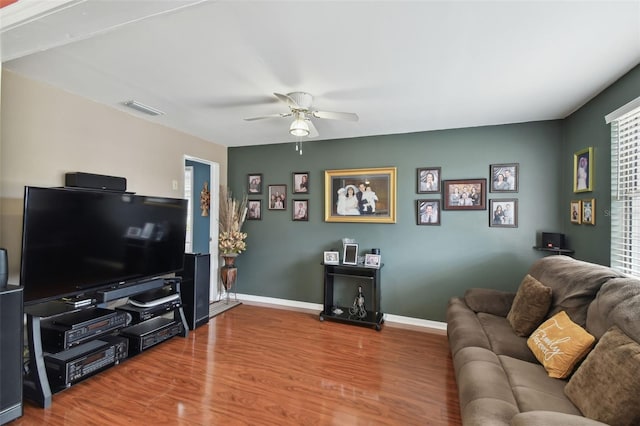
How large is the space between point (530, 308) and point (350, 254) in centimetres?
208

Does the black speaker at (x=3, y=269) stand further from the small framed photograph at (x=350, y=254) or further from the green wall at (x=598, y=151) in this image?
the green wall at (x=598, y=151)

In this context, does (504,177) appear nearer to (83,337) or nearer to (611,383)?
(611,383)

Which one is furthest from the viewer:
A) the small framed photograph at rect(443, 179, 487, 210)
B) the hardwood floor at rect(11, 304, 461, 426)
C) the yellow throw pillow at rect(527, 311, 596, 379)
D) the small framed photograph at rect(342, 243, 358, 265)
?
the small framed photograph at rect(342, 243, 358, 265)

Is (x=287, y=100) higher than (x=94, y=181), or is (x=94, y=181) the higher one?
(x=287, y=100)

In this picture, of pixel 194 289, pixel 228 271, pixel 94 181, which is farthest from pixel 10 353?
pixel 228 271

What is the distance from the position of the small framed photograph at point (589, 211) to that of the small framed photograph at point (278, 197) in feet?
11.5

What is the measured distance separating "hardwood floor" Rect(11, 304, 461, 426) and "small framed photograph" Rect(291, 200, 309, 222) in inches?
64.6

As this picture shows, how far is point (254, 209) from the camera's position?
4.74m

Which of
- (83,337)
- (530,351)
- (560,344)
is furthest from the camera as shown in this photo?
(83,337)

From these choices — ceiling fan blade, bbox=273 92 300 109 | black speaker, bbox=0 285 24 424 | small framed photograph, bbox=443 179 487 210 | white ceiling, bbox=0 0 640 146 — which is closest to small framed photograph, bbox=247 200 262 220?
white ceiling, bbox=0 0 640 146

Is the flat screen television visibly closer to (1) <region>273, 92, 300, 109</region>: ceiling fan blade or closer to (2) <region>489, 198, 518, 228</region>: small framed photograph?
(1) <region>273, 92, 300, 109</region>: ceiling fan blade

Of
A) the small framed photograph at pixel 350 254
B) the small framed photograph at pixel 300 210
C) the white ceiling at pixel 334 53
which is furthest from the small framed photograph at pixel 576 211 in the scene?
the small framed photograph at pixel 300 210

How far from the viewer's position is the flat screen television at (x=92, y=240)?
2143mm

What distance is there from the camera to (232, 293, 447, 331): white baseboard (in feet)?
12.3
